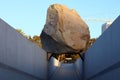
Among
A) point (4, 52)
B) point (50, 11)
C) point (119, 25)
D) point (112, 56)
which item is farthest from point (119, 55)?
point (50, 11)

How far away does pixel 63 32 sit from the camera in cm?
7088

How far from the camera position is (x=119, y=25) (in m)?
12.1

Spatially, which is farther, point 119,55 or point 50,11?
point 50,11

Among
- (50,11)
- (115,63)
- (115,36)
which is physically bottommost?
(115,63)

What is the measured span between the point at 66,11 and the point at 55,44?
428 inches

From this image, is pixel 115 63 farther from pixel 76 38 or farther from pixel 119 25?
pixel 76 38

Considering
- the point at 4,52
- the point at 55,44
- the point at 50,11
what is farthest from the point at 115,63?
the point at 50,11

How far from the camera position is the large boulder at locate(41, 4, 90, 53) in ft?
222

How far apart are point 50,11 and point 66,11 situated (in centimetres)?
371

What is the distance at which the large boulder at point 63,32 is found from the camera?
67.7 meters

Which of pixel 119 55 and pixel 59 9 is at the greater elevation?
pixel 59 9

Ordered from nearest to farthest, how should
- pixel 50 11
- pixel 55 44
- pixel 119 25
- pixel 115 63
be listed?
pixel 119 25
pixel 115 63
pixel 55 44
pixel 50 11

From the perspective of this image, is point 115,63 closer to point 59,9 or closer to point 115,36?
point 115,36

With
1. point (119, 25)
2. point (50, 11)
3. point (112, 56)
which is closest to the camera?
point (119, 25)
